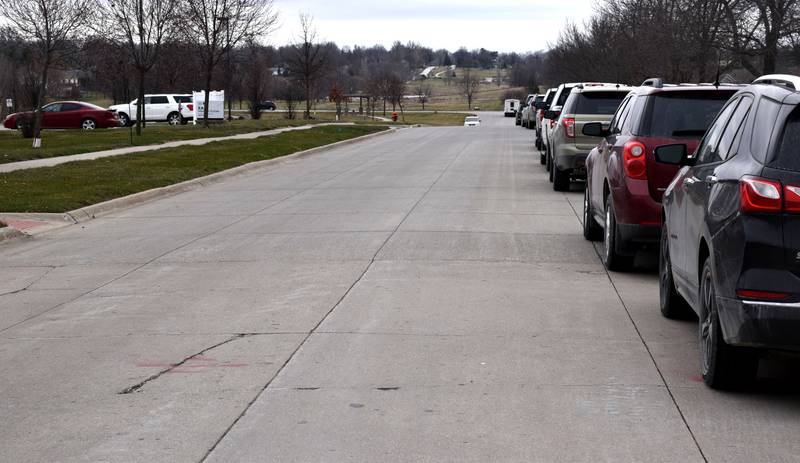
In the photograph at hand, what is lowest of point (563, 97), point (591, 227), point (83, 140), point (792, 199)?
point (83, 140)

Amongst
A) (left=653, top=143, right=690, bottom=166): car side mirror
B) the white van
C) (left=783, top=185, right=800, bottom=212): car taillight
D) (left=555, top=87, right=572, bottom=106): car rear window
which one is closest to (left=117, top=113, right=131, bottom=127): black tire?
(left=555, top=87, right=572, bottom=106): car rear window

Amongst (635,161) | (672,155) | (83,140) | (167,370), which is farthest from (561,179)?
(83,140)

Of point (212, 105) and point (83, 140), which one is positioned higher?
point (212, 105)

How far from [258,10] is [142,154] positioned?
60.7 feet

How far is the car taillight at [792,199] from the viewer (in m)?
5.73

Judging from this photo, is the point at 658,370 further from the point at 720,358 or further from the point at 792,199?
the point at 792,199

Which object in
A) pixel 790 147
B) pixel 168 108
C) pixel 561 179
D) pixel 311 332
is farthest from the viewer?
pixel 168 108

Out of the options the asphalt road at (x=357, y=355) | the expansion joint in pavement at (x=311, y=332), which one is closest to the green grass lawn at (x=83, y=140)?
the expansion joint in pavement at (x=311, y=332)

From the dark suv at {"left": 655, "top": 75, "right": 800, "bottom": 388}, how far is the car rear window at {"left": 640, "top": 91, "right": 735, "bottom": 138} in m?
3.62

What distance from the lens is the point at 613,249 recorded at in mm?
11023

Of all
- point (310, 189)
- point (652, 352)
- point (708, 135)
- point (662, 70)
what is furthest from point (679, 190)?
point (662, 70)

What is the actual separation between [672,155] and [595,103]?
11.3 meters

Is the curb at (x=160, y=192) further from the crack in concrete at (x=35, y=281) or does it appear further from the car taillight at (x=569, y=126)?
the car taillight at (x=569, y=126)

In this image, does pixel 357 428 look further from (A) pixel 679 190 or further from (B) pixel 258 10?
(B) pixel 258 10
